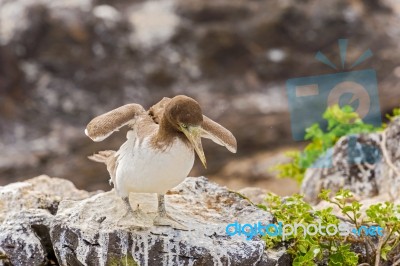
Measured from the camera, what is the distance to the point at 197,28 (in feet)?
23.3

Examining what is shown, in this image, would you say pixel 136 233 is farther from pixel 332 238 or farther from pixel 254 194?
pixel 254 194

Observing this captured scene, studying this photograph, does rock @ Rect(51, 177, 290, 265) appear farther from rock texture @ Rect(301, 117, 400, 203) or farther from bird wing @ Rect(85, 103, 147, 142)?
rock texture @ Rect(301, 117, 400, 203)

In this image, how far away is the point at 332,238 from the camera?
8.13 feet

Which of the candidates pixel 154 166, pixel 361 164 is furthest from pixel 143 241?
pixel 361 164

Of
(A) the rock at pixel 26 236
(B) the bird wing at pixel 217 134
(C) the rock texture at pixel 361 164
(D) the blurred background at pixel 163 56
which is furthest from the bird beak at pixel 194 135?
(D) the blurred background at pixel 163 56

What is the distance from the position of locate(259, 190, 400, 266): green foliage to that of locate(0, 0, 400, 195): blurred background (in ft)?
12.2

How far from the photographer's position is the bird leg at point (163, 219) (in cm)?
235

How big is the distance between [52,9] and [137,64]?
0.92 metres

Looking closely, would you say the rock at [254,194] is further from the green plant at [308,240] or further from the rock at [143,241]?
the rock at [143,241]

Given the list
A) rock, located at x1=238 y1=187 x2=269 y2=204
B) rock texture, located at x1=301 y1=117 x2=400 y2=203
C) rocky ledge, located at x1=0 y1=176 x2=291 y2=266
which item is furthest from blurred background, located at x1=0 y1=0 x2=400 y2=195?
rocky ledge, located at x1=0 y1=176 x2=291 y2=266

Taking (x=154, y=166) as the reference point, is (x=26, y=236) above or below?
below

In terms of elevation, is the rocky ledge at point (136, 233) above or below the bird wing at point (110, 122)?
below

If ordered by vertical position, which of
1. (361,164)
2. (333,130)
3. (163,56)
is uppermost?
(163,56)

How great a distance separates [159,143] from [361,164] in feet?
5.10
